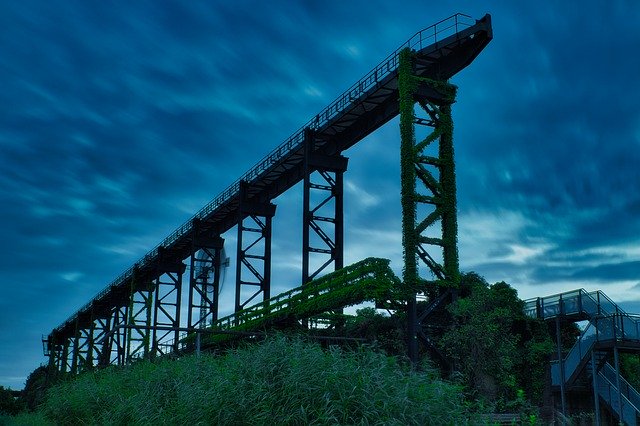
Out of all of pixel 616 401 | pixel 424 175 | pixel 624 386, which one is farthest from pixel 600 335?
pixel 424 175

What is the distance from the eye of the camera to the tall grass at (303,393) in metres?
11.1

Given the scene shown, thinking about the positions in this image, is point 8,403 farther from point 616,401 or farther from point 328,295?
point 616,401

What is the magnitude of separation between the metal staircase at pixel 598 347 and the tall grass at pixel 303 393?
14.8 meters

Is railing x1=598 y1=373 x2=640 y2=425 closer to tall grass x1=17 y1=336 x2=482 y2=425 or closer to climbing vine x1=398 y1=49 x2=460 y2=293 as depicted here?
climbing vine x1=398 y1=49 x2=460 y2=293

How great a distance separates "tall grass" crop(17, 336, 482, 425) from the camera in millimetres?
11133

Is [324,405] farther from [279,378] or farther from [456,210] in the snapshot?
[456,210]

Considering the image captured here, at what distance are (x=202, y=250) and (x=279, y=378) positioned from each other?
47625 mm

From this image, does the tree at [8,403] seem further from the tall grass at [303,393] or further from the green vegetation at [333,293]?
the tall grass at [303,393]

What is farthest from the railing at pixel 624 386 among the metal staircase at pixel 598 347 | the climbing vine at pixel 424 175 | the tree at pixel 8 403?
the tree at pixel 8 403

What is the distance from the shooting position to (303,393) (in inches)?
462

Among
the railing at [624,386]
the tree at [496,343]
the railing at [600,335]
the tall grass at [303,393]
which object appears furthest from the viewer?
the tree at [496,343]

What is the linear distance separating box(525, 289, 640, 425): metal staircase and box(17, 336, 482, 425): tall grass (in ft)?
48.6

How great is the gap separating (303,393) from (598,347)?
17968 mm

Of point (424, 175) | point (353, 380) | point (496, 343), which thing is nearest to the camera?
point (353, 380)
